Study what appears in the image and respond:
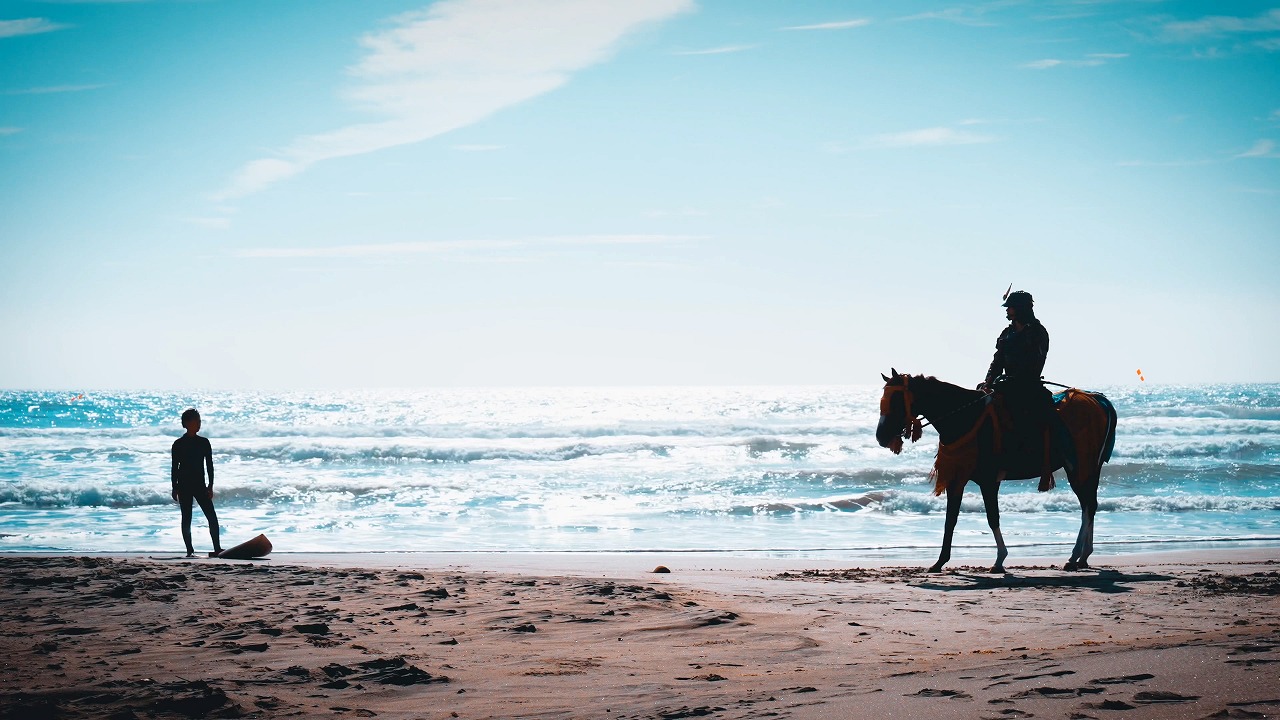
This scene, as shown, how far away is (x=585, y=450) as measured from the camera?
123 feet

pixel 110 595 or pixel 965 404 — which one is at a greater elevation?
pixel 965 404

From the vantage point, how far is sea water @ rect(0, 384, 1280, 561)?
549 inches

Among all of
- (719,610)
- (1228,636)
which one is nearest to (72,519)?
(719,610)

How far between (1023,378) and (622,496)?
13159mm

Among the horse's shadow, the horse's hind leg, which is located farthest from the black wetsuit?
the horse's hind leg

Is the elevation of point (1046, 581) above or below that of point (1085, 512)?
below

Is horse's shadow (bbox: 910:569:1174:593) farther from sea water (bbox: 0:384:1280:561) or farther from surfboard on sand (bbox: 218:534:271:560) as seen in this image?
surfboard on sand (bbox: 218:534:271:560)

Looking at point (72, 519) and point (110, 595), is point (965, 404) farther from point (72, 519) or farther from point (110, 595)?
point (72, 519)

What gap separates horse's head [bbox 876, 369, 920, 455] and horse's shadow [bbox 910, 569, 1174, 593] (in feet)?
4.90

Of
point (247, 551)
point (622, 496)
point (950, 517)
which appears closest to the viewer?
point (950, 517)

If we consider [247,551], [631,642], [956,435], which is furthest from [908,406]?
[247,551]

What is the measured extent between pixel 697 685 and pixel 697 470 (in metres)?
24.2

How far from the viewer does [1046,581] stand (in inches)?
341

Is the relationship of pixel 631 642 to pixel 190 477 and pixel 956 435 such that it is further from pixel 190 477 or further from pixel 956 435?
pixel 190 477
